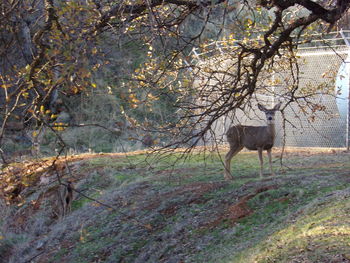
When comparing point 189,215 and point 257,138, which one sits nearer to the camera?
point 189,215

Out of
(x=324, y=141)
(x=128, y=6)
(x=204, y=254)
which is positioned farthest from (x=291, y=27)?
(x=324, y=141)

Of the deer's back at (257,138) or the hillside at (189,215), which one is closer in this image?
the hillside at (189,215)

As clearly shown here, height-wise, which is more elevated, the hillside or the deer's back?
the deer's back

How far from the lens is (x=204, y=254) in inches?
384

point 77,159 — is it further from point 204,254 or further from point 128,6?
point 128,6

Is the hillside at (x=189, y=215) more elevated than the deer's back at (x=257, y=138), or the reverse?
the deer's back at (x=257, y=138)

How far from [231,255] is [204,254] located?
0.88 meters

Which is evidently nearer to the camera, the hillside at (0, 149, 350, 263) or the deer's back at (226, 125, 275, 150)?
→ the hillside at (0, 149, 350, 263)

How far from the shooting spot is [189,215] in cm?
1159

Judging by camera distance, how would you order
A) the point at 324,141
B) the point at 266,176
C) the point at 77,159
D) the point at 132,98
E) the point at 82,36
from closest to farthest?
the point at 82,36
the point at 132,98
the point at 266,176
the point at 77,159
the point at 324,141

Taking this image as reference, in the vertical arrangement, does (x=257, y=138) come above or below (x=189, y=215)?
above

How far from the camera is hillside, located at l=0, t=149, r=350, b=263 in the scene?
27.3 feet

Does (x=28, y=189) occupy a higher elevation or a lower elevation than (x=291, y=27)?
lower

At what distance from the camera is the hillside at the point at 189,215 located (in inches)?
327
